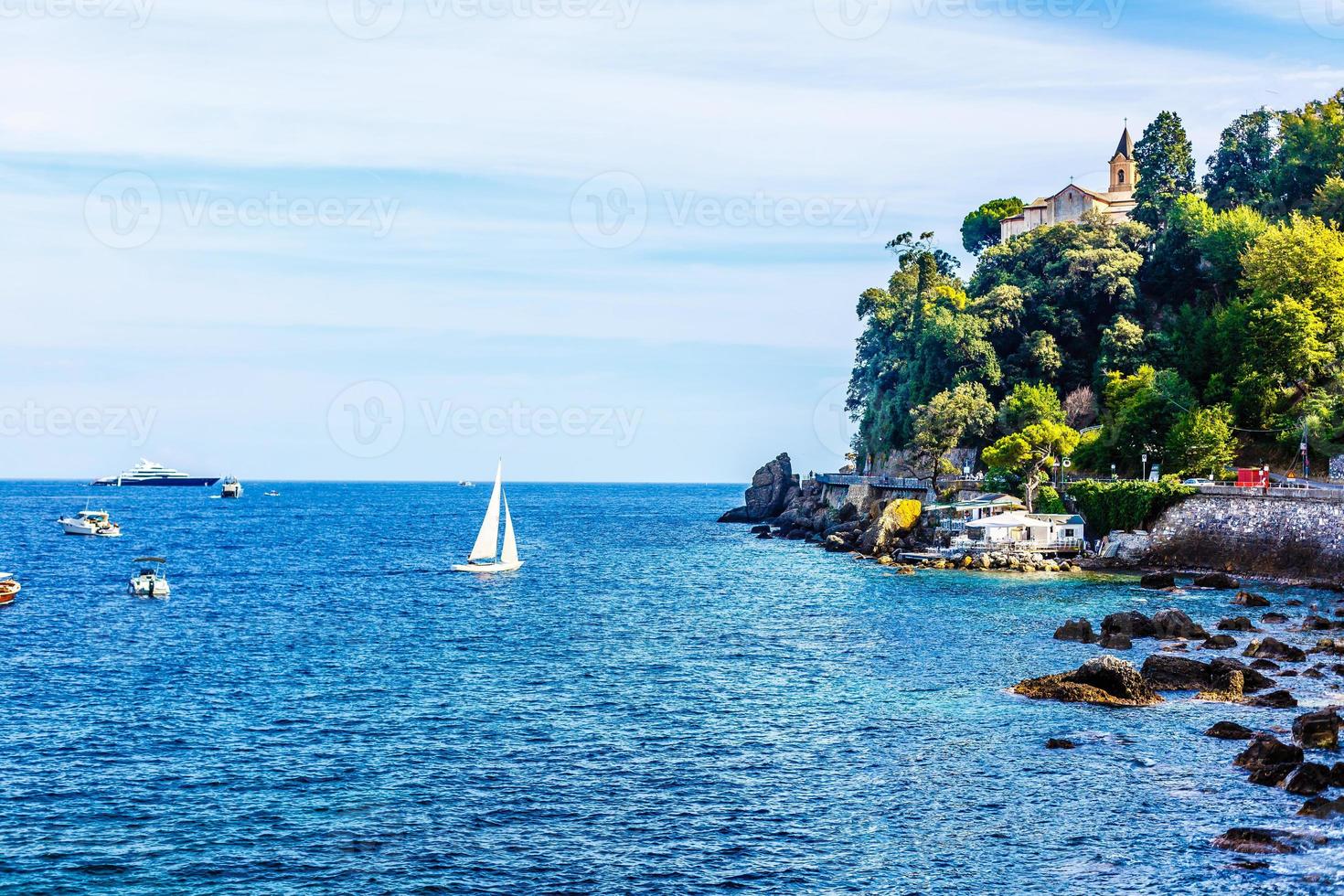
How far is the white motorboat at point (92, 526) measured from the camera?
15038cm

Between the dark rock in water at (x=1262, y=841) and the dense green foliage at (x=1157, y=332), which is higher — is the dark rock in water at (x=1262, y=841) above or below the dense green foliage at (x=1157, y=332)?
below

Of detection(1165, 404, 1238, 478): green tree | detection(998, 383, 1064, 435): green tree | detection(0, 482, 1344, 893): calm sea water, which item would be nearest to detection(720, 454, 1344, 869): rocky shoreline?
detection(0, 482, 1344, 893): calm sea water

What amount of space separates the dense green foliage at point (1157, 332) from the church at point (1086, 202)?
41.5ft

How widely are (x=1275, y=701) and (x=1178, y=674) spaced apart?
436cm

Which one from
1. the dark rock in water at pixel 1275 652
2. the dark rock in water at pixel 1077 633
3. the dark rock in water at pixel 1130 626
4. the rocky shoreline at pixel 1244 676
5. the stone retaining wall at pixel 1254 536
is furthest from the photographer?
the stone retaining wall at pixel 1254 536

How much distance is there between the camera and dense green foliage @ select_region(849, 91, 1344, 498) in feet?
335

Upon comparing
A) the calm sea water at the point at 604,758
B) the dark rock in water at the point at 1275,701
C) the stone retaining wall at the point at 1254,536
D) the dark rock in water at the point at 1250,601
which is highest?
the stone retaining wall at the point at 1254,536

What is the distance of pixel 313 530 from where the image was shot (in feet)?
567

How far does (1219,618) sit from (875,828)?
4108 centimetres

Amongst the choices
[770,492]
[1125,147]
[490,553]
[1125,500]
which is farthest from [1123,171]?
[490,553]

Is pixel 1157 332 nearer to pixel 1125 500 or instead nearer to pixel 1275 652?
pixel 1125 500

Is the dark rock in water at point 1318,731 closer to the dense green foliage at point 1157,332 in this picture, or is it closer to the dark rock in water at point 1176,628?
the dark rock in water at point 1176,628

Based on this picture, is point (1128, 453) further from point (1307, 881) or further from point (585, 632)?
point (1307, 881)

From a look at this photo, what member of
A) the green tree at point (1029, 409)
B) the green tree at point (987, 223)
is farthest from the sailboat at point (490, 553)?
the green tree at point (987, 223)
